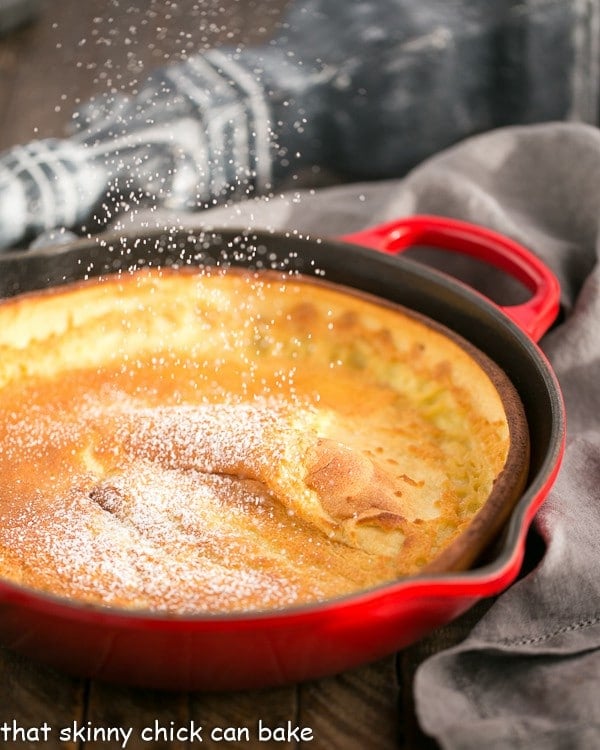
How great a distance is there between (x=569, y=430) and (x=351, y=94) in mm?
994

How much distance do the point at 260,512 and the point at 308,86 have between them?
1171mm

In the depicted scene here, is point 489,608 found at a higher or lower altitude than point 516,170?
lower

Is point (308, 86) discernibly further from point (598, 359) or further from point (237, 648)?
point (237, 648)

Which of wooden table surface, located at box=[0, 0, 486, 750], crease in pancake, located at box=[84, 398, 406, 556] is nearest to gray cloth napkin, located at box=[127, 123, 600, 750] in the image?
wooden table surface, located at box=[0, 0, 486, 750]

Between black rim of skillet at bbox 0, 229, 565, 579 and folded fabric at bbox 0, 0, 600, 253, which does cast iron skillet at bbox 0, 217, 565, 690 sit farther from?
folded fabric at bbox 0, 0, 600, 253

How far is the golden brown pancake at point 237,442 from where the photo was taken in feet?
3.76

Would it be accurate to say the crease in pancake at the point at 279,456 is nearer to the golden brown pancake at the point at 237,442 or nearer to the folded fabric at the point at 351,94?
the golden brown pancake at the point at 237,442

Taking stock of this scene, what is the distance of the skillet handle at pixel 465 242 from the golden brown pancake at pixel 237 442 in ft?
0.48

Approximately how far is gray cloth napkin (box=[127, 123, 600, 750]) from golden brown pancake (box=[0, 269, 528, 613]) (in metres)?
0.12

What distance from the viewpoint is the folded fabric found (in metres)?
1.99

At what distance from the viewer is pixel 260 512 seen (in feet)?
4.08

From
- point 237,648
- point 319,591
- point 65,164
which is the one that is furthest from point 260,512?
point 65,164

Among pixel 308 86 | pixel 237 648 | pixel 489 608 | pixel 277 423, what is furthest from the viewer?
pixel 308 86

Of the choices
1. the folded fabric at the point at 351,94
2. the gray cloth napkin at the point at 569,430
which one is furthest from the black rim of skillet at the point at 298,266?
the folded fabric at the point at 351,94
